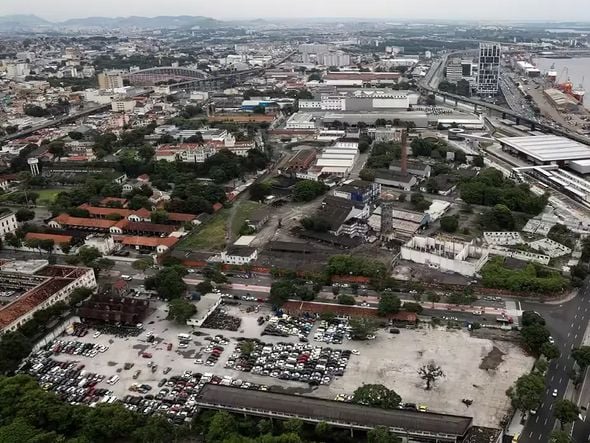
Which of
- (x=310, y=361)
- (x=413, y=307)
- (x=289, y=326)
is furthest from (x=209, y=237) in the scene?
(x=413, y=307)

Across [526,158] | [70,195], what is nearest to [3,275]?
[70,195]

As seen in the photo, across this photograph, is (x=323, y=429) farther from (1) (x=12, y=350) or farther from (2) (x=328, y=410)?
(1) (x=12, y=350)

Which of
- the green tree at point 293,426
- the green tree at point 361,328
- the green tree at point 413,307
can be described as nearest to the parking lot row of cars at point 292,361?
the green tree at point 361,328

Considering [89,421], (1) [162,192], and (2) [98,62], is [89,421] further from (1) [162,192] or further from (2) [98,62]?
(2) [98,62]

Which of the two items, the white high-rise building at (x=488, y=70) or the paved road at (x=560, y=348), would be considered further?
the white high-rise building at (x=488, y=70)

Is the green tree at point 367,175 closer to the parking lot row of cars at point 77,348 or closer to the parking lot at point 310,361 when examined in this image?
the parking lot at point 310,361

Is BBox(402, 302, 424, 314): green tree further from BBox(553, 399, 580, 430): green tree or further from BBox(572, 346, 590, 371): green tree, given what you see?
BBox(553, 399, 580, 430): green tree

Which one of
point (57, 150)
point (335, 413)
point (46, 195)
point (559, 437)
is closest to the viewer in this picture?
point (559, 437)
